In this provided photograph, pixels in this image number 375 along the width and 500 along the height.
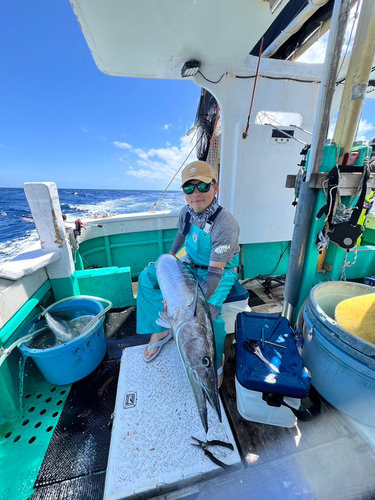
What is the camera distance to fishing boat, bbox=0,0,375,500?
1510mm

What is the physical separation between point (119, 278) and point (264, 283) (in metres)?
2.80

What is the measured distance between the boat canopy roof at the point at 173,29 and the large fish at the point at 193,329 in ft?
9.45

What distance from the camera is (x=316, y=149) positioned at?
2.01 meters

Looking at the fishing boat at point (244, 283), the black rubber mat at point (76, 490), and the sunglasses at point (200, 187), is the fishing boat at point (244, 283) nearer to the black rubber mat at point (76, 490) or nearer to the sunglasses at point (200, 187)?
the black rubber mat at point (76, 490)

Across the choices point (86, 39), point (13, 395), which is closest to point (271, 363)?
point (13, 395)

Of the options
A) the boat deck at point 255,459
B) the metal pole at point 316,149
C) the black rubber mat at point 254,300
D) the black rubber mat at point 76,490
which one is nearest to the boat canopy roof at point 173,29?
the metal pole at point 316,149

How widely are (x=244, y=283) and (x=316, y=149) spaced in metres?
2.76

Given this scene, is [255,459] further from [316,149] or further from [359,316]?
[316,149]

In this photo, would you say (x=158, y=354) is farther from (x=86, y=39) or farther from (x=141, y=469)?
(x=86, y=39)

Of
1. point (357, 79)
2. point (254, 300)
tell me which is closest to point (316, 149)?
point (357, 79)

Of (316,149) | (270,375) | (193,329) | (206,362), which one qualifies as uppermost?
(316,149)

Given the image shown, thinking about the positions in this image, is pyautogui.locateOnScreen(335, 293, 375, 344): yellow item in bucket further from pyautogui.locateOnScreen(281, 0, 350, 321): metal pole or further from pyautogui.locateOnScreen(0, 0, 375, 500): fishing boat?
pyautogui.locateOnScreen(281, 0, 350, 321): metal pole

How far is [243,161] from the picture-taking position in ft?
11.8

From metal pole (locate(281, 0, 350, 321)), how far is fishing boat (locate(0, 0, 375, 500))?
1 centimetres
